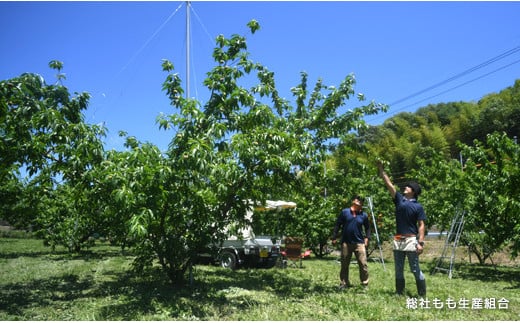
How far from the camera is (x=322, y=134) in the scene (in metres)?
8.45

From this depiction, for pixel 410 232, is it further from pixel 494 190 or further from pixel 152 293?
pixel 494 190

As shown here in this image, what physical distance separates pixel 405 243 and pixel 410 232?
0.65 feet

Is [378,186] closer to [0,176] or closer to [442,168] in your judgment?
[442,168]

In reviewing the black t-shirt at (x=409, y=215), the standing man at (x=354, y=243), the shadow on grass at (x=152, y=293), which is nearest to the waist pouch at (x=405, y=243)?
the black t-shirt at (x=409, y=215)

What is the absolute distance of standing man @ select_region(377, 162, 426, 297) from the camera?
6.60 m

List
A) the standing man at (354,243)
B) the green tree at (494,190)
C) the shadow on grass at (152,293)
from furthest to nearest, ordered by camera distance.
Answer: the green tree at (494,190) → the standing man at (354,243) → the shadow on grass at (152,293)

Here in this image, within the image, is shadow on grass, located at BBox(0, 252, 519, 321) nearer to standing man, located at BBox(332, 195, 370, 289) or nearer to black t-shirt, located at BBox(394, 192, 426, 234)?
standing man, located at BBox(332, 195, 370, 289)

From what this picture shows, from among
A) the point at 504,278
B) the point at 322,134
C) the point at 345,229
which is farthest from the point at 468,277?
the point at 322,134

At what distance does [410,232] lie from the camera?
674 cm

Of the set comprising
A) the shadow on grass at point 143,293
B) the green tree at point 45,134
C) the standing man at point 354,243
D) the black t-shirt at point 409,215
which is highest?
the green tree at point 45,134

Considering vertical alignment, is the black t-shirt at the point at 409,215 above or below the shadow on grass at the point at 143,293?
above

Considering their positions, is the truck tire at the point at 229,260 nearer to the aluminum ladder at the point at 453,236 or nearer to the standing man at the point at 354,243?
the standing man at the point at 354,243

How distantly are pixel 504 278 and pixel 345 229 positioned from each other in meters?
5.91

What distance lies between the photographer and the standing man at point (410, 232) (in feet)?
21.7
